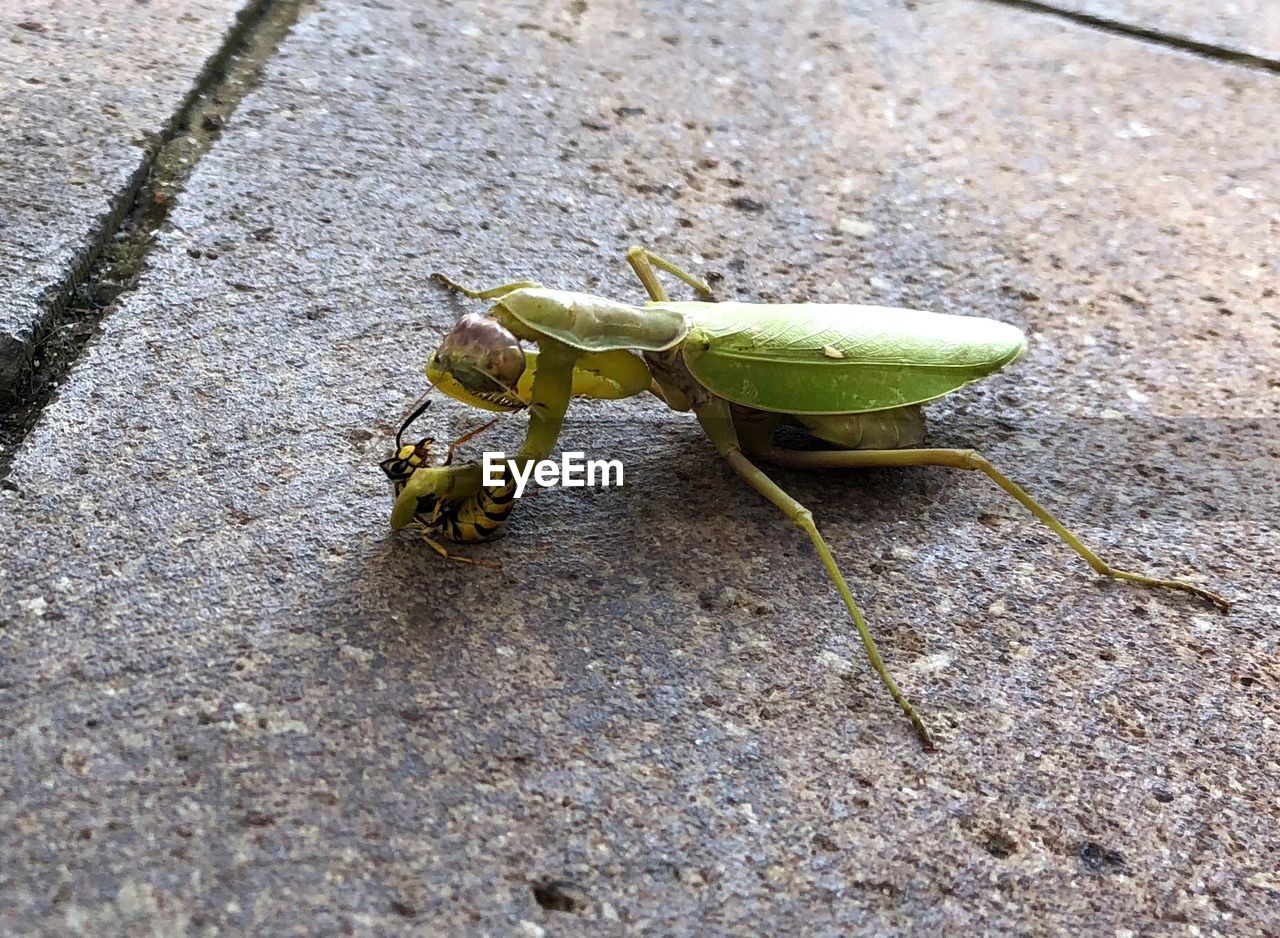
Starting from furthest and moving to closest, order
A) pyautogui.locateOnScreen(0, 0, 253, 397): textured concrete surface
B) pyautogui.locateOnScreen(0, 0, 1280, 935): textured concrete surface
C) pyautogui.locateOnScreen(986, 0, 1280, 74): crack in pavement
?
pyautogui.locateOnScreen(986, 0, 1280, 74): crack in pavement → pyautogui.locateOnScreen(0, 0, 253, 397): textured concrete surface → pyautogui.locateOnScreen(0, 0, 1280, 935): textured concrete surface

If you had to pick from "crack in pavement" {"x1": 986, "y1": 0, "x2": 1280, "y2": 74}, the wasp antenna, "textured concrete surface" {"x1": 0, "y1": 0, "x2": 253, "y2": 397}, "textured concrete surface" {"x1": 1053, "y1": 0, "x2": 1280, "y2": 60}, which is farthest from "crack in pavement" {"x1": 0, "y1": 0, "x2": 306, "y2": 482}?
"textured concrete surface" {"x1": 1053, "y1": 0, "x2": 1280, "y2": 60}

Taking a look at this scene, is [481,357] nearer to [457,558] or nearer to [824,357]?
[457,558]

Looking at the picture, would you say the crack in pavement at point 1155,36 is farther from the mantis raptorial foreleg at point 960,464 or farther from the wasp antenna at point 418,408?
the wasp antenna at point 418,408

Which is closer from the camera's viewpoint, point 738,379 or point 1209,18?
point 738,379

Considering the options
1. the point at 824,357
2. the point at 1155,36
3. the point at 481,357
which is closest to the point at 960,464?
the point at 824,357

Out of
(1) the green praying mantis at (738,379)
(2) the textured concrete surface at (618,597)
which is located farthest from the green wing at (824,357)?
(2) the textured concrete surface at (618,597)

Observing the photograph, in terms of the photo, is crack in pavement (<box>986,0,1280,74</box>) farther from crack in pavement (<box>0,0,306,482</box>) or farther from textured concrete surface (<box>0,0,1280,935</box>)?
crack in pavement (<box>0,0,306,482</box>)

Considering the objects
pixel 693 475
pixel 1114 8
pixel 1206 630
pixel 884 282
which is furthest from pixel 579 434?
pixel 1114 8
